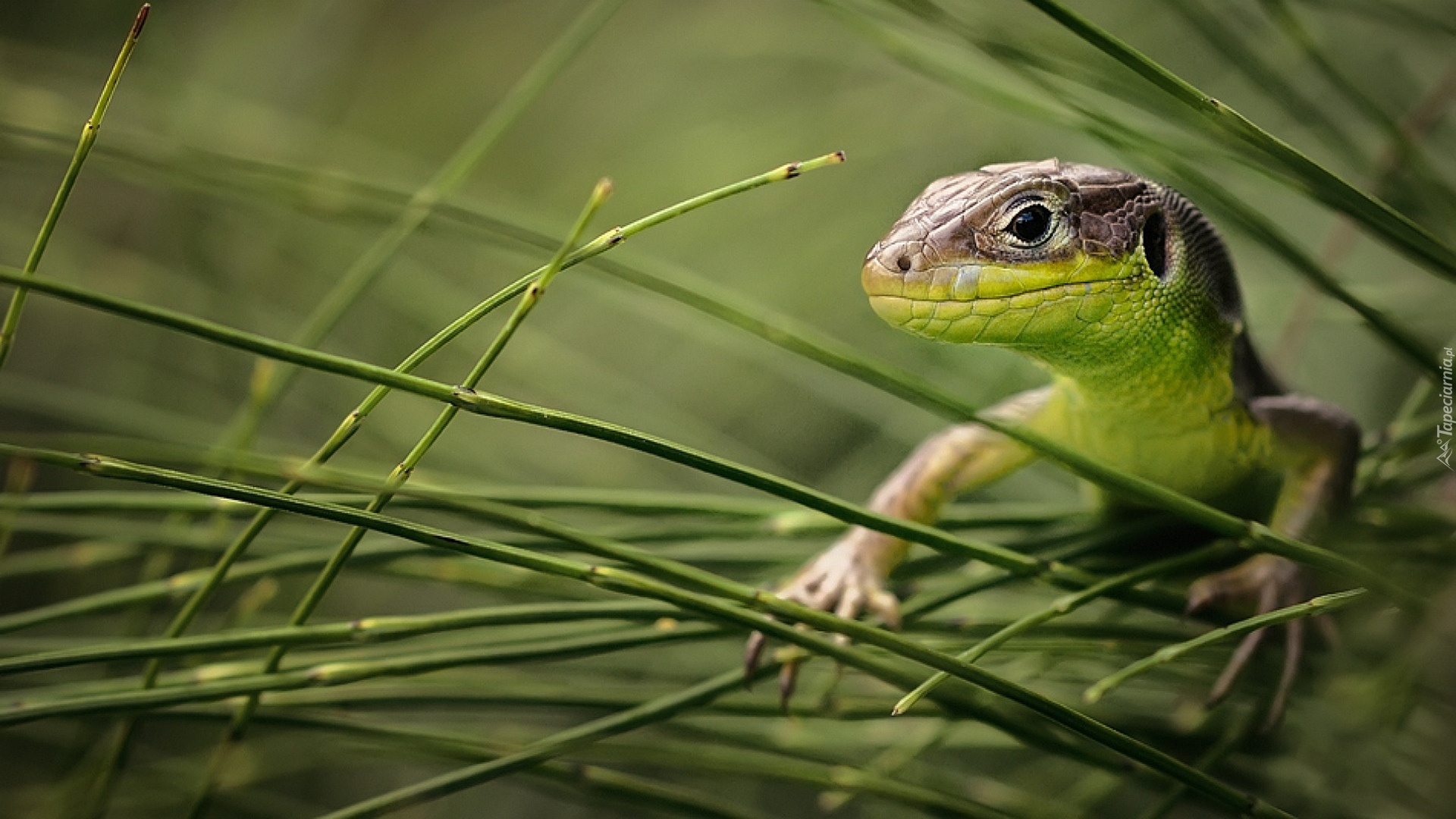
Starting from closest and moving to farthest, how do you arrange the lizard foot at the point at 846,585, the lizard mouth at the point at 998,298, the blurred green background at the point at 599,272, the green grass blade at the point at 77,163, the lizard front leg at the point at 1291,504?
the green grass blade at the point at 77,163, the lizard mouth at the point at 998,298, the lizard front leg at the point at 1291,504, the lizard foot at the point at 846,585, the blurred green background at the point at 599,272

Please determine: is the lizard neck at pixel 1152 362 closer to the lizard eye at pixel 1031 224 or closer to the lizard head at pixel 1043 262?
the lizard head at pixel 1043 262

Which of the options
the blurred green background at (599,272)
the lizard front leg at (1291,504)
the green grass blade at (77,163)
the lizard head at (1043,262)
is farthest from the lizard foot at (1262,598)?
the green grass blade at (77,163)

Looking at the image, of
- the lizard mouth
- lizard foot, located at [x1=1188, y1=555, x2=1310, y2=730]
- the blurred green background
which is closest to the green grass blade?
→ the blurred green background

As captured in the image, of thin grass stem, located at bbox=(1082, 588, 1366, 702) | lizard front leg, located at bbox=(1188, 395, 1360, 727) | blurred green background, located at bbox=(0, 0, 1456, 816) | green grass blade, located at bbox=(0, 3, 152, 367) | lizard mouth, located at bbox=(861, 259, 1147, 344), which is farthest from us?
blurred green background, located at bbox=(0, 0, 1456, 816)

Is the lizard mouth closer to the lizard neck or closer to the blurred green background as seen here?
the lizard neck

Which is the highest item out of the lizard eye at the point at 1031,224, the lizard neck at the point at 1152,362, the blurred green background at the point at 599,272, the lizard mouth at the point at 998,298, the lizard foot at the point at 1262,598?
the blurred green background at the point at 599,272

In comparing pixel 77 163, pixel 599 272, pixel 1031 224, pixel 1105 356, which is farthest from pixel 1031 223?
pixel 599 272
